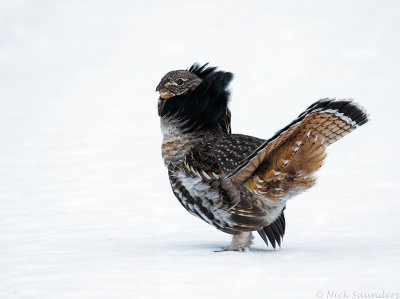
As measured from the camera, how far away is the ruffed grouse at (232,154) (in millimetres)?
5406

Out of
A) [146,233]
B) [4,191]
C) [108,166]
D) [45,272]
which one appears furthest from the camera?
[108,166]

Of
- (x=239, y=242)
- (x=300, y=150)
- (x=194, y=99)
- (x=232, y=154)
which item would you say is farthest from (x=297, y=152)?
(x=194, y=99)

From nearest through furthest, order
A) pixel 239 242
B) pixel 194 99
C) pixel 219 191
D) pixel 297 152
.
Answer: pixel 297 152 < pixel 219 191 < pixel 239 242 < pixel 194 99

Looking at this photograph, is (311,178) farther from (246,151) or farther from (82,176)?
(82,176)

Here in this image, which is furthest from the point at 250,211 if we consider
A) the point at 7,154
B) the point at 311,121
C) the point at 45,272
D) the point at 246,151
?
the point at 7,154

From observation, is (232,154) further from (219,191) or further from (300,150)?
(300,150)

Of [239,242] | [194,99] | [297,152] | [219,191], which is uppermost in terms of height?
[194,99]

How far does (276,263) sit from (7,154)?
834 centimetres

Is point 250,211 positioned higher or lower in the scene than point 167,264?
higher

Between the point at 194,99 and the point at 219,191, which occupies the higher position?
the point at 194,99

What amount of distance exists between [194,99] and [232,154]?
0.77m

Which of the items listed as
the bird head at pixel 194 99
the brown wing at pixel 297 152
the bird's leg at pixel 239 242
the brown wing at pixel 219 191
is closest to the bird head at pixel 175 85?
the bird head at pixel 194 99

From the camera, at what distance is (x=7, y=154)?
1239cm

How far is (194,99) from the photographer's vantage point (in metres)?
6.44
